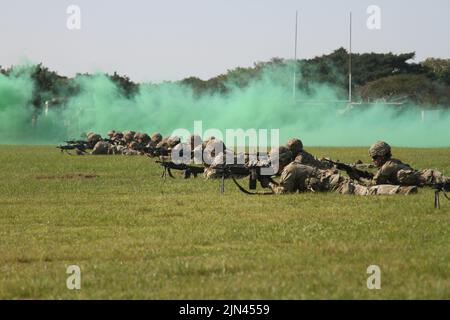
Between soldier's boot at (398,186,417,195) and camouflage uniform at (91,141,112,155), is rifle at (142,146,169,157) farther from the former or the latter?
soldier's boot at (398,186,417,195)

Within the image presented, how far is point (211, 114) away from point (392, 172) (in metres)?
67.0

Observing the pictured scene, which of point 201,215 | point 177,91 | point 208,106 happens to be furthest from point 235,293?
point 177,91

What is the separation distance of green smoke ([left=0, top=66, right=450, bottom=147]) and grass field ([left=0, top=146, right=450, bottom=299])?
2440 inches

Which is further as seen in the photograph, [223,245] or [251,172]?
[251,172]

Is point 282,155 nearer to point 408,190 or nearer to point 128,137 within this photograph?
point 408,190

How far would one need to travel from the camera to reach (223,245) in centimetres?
1370

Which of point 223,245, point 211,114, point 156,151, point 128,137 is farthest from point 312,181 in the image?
point 211,114

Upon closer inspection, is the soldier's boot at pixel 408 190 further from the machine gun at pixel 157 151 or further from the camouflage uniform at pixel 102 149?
the camouflage uniform at pixel 102 149

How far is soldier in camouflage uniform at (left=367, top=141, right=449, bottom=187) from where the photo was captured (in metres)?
21.5

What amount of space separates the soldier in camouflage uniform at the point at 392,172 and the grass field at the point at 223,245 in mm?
424

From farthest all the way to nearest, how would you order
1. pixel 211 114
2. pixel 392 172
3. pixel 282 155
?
pixel 211 114 → pixel 282 155 → pixel 392 172

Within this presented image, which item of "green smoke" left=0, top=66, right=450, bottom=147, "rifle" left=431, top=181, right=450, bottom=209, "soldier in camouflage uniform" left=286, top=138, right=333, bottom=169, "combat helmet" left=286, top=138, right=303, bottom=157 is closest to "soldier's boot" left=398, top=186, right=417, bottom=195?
"rifle" left=431, top=181, right=450, bottom=209
